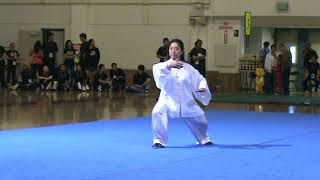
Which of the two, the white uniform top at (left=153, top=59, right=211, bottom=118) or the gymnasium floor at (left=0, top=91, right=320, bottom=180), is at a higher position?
the white uniform top at (left=153, top=59, right=211, bottom=118)

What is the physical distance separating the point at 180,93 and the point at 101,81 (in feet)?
48.0

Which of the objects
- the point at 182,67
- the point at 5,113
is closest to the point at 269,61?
the point at 5,113

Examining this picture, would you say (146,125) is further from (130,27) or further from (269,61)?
(130,27)

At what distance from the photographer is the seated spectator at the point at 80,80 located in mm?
22547

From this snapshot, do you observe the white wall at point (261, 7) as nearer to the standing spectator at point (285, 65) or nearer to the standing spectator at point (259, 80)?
the standing spectator at point (285, 65)

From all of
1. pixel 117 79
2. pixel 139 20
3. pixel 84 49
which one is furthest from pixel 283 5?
pixel 84 49

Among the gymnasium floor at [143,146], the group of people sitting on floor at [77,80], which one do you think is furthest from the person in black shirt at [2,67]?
the gymnasium floor at [143,146]

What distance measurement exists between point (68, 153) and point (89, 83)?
16.1 meters

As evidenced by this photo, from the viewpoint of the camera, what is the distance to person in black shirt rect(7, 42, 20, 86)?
23.8m

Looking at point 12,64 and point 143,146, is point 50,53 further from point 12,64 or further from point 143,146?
point 143,146

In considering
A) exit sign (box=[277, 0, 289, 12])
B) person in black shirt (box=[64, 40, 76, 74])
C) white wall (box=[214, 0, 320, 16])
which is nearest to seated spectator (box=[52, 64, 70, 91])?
person in black shirt (box=[64, 40, 76, 74])

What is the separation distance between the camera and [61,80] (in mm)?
22938

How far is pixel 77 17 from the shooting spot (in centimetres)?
2534

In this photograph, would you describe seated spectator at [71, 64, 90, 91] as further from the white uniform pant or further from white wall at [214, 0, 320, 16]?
the white uniform pant
